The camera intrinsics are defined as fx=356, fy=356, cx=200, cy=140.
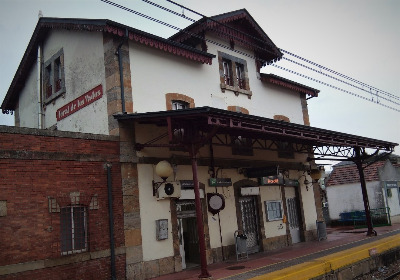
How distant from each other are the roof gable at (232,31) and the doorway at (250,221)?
5.73 m

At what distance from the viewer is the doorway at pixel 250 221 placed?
14.1m

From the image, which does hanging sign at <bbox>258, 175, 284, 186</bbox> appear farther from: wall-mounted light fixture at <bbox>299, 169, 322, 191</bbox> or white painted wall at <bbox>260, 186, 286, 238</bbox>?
wall-mounted light fixture at <bbox>299, 169, 322, 191</bbox>

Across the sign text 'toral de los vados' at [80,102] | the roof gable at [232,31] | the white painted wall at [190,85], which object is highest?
the roof gable at [232,31]

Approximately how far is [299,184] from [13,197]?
42.2 ft

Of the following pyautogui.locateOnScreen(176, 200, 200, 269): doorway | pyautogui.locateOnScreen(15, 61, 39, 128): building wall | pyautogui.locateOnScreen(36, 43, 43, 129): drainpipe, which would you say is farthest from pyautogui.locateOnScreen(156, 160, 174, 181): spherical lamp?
pyautogui.locateOnScreen(15, 61, 39, 128): building wall

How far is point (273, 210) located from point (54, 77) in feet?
34.8

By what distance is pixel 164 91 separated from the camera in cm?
1244

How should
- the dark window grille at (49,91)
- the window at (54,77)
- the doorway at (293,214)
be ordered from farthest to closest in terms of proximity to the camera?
the doorway at (293,214) < the dark window grille at (49,91) < the window at (54,77)

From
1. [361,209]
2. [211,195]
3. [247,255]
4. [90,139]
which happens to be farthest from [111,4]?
[361,209]

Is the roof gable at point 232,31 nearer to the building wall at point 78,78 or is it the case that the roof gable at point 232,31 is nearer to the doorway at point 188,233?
the building wall at point 78,78

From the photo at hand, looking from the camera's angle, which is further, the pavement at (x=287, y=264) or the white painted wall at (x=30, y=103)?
the white painted wall at (x=30, y=103)

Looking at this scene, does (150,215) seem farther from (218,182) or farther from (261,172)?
(261,172)

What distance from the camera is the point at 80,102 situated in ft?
41.1

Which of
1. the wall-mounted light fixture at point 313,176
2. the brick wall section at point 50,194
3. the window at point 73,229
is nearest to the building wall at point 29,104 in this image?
the brick wall section at point 50,194
